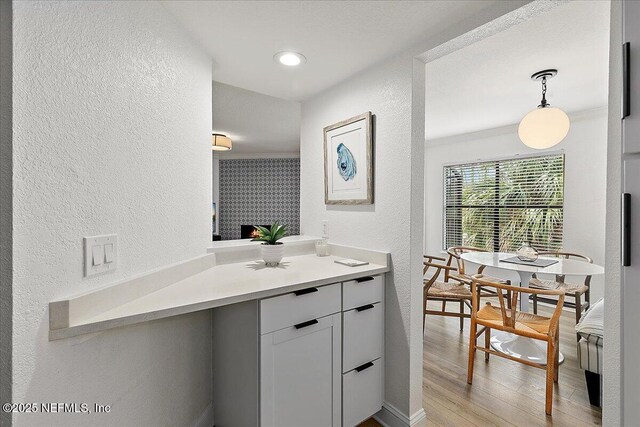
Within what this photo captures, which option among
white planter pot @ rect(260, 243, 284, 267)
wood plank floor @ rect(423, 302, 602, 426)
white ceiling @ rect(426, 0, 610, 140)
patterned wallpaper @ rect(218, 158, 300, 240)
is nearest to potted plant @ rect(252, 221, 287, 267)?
white planter pot @ rect(260, 243, 284, 267)

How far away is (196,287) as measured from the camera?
1.37m

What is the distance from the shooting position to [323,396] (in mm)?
1512

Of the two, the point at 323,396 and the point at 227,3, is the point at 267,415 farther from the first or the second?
the point at 227,3

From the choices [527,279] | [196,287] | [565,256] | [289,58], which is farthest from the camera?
[565,256]

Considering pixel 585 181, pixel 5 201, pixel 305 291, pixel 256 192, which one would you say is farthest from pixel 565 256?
pixel 256 192

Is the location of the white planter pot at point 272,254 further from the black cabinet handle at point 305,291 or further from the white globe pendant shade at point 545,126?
the white globe pendant shade at point 545,126

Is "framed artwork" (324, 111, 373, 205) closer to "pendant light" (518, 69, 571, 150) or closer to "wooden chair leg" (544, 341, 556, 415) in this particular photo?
"pendant light" (518, 69, 571, 150)

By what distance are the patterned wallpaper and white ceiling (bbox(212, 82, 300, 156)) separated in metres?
0.92

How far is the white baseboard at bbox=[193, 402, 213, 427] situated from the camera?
A: 160 cm

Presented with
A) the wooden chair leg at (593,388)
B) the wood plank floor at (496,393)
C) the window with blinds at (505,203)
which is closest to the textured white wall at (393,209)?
the wood plank floor at (496,393)

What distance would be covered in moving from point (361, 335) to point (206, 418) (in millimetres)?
960

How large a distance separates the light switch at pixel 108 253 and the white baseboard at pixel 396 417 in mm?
1654

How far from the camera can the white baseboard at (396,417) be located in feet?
5.51

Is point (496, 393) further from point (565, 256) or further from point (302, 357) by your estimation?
point (565, 256)
